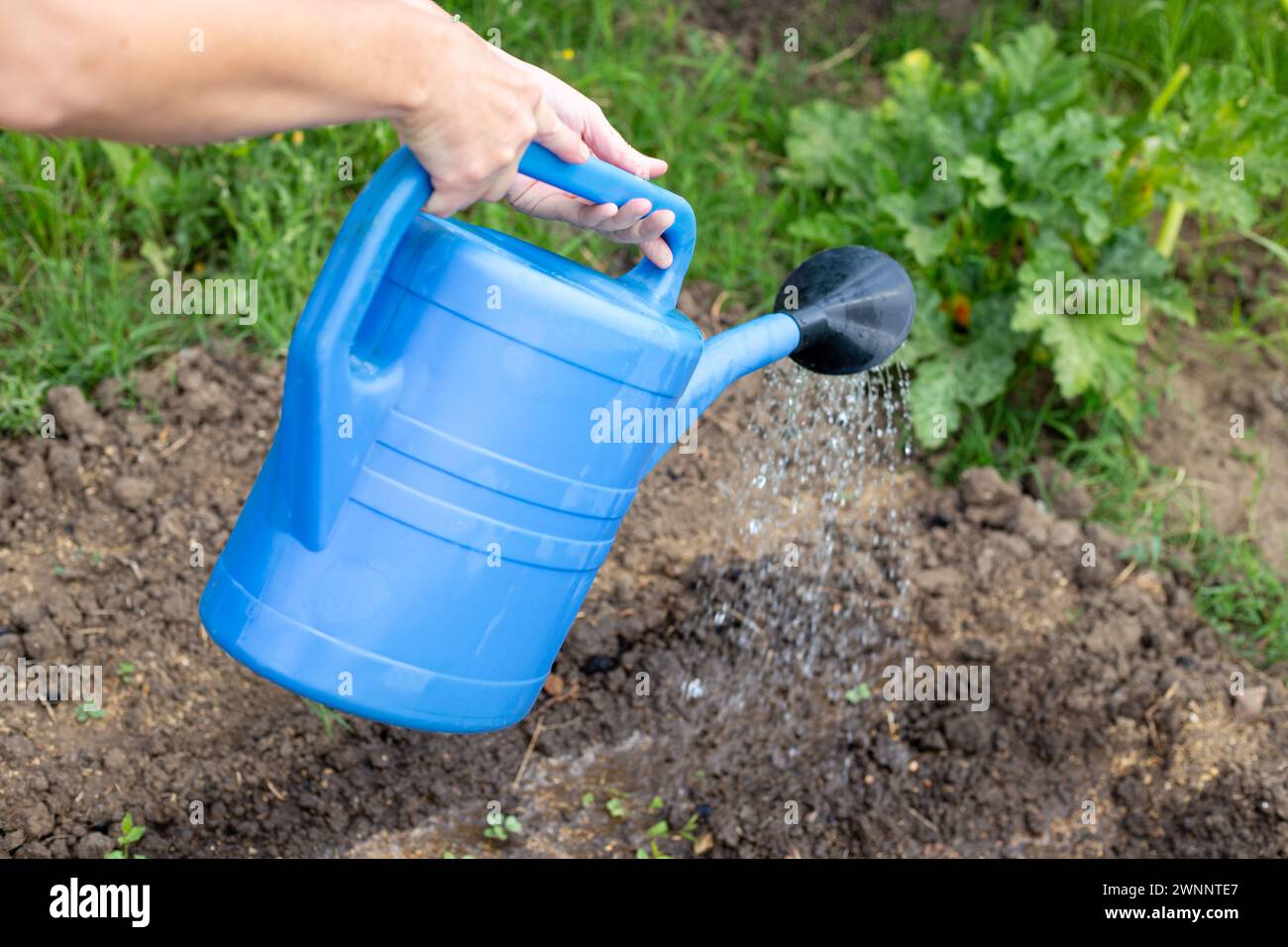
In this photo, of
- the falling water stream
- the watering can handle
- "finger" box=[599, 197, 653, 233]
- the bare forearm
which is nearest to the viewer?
the bare forearm

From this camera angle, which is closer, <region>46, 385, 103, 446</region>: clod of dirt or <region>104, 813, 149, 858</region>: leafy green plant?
<region>104, 813, 149, 858</region>: leafy green plant

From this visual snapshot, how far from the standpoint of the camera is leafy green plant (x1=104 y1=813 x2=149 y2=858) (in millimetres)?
1858

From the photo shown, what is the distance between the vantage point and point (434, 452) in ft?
4.21

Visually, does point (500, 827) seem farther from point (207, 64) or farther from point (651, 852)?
point (207, 64)

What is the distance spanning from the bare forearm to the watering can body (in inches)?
5.0

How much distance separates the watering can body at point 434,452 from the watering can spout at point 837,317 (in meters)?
0.19

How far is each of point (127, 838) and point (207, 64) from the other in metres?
1.21

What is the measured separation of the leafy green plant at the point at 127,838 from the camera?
186 cm

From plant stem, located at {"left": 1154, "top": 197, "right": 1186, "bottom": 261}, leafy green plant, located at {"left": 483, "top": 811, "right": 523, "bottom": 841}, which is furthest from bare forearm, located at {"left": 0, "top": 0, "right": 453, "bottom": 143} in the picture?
plant stem, located at {"left": 1154, "top": 197, "right": 1186, "bottom": 261}

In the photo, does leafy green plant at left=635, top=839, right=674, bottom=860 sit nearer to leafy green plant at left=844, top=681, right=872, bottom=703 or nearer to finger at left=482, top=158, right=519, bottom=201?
leafy green plant at left=844, top=681, right=872, bottom=703

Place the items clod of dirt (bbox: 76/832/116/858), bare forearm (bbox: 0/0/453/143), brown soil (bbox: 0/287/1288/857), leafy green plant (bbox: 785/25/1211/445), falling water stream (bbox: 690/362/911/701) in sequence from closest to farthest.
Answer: bare forearm (bbox: 0/0/453/143) < clod of dirt (bbox: 76/832/116/858) < brown soil (bbox: 0/287/1288/857) < falling water stream (bbox: 690/362/911/701) < leafy green plant (bbox: 785/25/1211/445)

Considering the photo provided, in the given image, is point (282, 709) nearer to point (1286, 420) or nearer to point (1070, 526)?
point (1070, 526)

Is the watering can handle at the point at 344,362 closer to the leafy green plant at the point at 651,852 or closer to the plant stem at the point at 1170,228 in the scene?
the leafy green plant at the point at 651,852

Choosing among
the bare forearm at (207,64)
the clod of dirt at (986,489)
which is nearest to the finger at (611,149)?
the bare forearm at (207,64)
